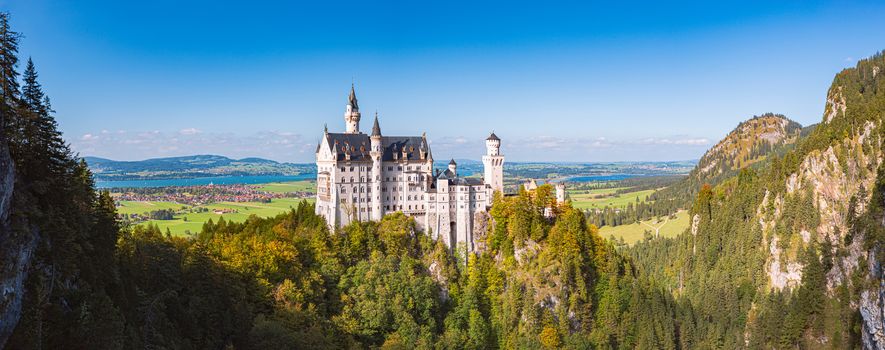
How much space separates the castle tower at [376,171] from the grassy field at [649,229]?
10546 centimetres

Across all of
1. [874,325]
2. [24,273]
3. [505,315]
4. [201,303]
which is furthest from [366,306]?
[874,325]

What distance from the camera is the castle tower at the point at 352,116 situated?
88.1 metres

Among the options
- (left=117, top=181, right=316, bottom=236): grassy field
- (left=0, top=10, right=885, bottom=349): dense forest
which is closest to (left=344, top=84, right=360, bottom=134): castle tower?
(left=0, top=10, right=885, bottom=349): dense forest

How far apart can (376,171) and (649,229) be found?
126 meters

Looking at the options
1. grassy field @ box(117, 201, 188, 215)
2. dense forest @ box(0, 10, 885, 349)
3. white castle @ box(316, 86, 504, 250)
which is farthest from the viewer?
grassy field @ box(117, 201, 188, 215)

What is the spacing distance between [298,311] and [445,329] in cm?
2282

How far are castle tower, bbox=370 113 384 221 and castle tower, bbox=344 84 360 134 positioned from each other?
6755 millimetres

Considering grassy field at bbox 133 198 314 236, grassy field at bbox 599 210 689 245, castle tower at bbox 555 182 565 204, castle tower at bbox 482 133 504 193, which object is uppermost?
castle tower at bbox 482 133 504 193

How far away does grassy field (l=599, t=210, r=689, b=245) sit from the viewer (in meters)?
172

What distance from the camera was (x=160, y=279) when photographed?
53.2m

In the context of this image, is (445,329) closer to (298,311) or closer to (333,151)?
(298,311)

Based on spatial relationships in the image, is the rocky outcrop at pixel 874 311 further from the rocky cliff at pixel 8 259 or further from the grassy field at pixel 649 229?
the grassy field at pixel 649 229

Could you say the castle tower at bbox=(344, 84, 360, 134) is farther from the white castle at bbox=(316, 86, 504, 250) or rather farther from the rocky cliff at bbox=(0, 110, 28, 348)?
the rocky cliff at bbox=(0, 110, 28, 348)

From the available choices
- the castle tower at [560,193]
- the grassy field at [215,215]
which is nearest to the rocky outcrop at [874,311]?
the castle tower at [560,193]
